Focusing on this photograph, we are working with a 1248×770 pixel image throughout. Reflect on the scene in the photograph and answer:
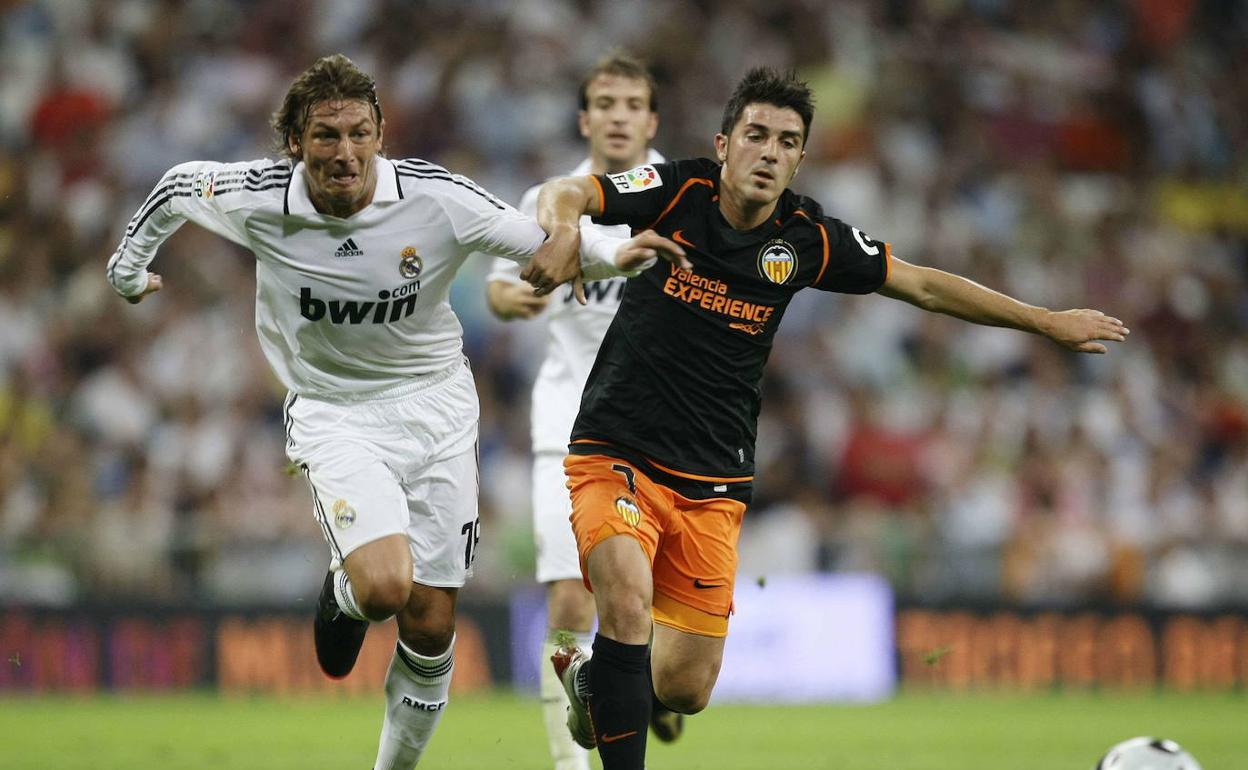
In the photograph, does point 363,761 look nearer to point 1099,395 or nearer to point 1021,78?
point 1099,395

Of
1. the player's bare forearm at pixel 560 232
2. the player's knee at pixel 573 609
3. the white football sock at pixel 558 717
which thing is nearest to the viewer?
the player's bare forearm at pixel 560 232

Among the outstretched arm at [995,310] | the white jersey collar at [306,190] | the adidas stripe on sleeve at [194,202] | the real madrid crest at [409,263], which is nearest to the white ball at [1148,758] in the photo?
the outstretched arm at [995,310]

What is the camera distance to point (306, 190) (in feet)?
Result: 20.3

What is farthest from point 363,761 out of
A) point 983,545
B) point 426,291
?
point 983,545

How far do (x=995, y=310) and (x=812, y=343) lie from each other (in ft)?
28.1

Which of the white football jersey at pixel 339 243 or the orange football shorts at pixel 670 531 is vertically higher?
the white football jersey at pixel 339 243

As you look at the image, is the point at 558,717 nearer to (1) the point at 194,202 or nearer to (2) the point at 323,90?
(1) the point at 194,202

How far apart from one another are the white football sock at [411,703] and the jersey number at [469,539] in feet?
1.18

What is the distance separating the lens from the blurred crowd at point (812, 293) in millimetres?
13086

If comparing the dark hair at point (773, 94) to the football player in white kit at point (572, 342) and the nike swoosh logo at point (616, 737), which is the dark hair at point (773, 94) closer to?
the football player in white kit at point (572, 342)

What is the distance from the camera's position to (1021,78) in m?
17.3

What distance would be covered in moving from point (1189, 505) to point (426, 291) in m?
9.22

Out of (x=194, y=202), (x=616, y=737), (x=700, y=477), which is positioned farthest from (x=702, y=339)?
(x=194, y=202)

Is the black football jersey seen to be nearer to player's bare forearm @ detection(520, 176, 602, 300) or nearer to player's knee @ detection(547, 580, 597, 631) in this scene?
player's bare forearm @ detection(520, 176, 602, 300)
